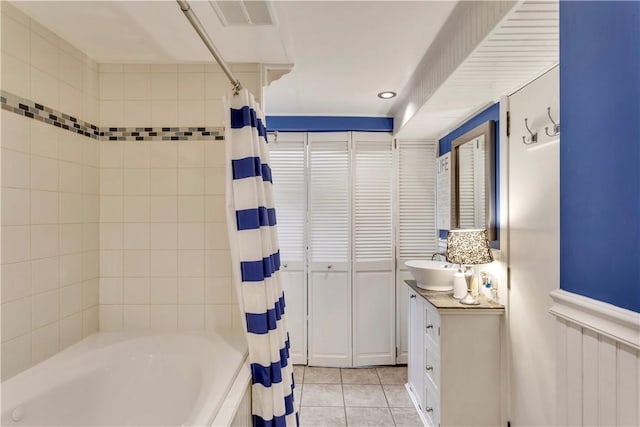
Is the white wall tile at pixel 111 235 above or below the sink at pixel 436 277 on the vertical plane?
above

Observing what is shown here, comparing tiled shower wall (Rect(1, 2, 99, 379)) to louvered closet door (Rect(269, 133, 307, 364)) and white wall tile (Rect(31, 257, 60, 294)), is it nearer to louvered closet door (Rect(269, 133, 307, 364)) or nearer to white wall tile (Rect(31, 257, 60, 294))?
white wall tile (Rect(31, 257, 60, 294))

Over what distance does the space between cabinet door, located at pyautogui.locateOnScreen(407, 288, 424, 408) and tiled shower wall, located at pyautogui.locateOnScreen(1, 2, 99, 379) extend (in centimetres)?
218

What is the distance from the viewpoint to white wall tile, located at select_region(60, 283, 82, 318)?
1.72 metres

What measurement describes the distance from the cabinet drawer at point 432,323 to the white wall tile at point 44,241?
85.2 inches

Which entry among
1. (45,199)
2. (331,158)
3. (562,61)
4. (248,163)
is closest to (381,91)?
(331,158)

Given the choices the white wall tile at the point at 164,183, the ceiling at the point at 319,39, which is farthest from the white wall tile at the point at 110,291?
the ceiling at the point at 319,39

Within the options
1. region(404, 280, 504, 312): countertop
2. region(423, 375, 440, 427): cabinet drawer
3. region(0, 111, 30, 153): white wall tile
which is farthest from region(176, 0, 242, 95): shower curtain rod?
region(423, 375, 440, 427): cabinet drawer

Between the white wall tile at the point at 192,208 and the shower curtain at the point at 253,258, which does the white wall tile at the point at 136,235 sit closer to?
the white wall tile at the point at 192,208

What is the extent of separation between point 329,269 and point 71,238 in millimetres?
2017

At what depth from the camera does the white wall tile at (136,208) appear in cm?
201

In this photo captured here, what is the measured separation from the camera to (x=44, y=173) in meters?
1.59

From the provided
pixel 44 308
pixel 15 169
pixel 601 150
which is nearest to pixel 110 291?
pixel 44 308

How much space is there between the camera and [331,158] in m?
3.15

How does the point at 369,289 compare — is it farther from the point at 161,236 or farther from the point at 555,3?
the point at 555,3
